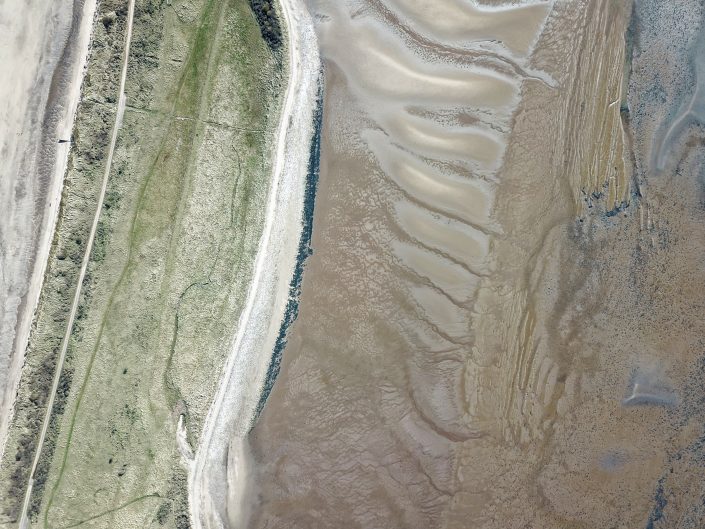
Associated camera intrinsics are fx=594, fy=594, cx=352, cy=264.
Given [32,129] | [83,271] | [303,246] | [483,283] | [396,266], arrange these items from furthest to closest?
1. [303,246]
2. [396,266]
3. [483,283]
4. [83,271]
5. [32,129]

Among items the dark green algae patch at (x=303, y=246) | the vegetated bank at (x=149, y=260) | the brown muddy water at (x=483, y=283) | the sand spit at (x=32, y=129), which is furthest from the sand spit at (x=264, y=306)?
the sand spit at (x=32, y=129)

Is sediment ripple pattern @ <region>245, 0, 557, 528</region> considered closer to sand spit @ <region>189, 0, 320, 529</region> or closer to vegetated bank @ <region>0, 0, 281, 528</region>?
sand spit @ <region>189, 0, 320, 529</region>

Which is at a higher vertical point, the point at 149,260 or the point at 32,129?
the point at 32,129

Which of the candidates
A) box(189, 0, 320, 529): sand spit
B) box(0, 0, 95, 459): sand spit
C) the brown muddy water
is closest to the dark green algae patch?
box(189, 0, 320, 529): sand spit

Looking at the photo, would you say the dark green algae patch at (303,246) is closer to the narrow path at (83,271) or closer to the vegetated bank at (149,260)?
the vegetated bank at (149,260)

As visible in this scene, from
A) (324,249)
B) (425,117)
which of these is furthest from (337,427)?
(425,117)

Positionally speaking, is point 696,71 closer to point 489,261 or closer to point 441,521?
point 489,261

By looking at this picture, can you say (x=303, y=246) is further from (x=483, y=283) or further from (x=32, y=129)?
(x=32, y=129)

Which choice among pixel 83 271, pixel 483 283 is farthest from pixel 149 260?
pixel 483 283
